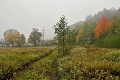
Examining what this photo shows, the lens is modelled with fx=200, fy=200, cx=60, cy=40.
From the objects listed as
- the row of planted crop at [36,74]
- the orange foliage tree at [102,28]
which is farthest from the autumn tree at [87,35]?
the row of planted crop at [36,74]

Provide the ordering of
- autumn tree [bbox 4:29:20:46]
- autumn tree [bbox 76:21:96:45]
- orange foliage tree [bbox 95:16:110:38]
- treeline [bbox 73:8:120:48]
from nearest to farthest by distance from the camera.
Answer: treeline [bbox 73:8:120:48] < orange foliage tree [bbox 95:16:110:38] < autumn tree [bbox 76:21:96:45] < autumn tree [bbox 4:29:20:46]

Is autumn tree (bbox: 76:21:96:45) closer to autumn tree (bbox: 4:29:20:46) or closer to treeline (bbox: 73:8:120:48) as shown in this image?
treeline (bbox: 73:8:120:48)

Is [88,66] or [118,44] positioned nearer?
[88,66]

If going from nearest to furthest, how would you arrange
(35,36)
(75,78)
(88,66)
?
(75,78) < (88,66) < (35,36)

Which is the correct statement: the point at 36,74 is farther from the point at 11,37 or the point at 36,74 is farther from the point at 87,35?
the point at 11,37

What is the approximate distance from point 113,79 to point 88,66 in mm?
3020

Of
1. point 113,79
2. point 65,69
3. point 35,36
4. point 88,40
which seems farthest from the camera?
point 35,36

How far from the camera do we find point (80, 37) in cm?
9406

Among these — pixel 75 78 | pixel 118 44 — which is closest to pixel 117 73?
pixel 75 78

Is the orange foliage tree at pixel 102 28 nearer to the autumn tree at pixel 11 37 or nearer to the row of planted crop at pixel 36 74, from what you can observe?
the autumn tree at pixel 11 37

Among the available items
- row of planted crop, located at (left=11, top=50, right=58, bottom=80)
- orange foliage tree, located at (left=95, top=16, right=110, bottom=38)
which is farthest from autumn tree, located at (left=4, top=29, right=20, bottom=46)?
row of planted crop, located at (left=11, top=50, right=58, bottom=80)

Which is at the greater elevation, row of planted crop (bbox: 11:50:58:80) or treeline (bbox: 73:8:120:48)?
treeline (bbox: 73:8:120:48)

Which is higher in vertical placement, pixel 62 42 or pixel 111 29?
pixel 111 29

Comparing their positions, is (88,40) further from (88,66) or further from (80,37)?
(88,66)
